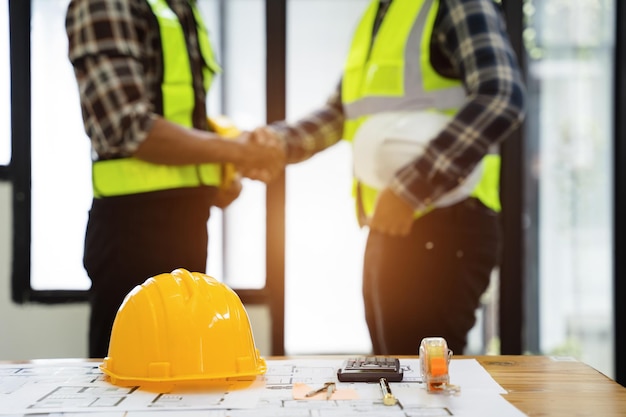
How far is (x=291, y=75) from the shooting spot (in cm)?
279

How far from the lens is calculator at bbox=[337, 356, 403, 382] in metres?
1.12

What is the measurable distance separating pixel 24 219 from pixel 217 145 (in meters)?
1.00

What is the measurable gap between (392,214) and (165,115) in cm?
67

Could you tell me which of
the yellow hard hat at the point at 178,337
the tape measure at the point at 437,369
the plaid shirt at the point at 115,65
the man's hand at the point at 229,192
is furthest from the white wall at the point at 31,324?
the tape measure at the point at 437,369

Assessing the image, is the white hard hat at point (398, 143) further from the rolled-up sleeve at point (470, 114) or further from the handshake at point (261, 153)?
the handshake at point (261, 153)

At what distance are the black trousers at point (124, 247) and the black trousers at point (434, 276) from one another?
1.86 ft

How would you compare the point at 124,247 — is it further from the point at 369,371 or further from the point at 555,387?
the point at 555,387

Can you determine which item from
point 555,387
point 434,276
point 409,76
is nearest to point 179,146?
point 409,76

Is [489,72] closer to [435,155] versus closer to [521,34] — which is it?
[435,155]

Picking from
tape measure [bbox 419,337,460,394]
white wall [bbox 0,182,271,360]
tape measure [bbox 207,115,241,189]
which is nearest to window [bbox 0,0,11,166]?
white wall [bbox 0,182,271,360]

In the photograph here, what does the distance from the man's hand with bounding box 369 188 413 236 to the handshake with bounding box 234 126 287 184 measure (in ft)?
1.71

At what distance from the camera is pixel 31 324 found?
8.57 ft

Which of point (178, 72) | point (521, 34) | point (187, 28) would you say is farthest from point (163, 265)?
point (521, 34)

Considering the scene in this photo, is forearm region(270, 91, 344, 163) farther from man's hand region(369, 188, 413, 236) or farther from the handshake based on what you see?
man's hand region(369, 188, 413, 236)
